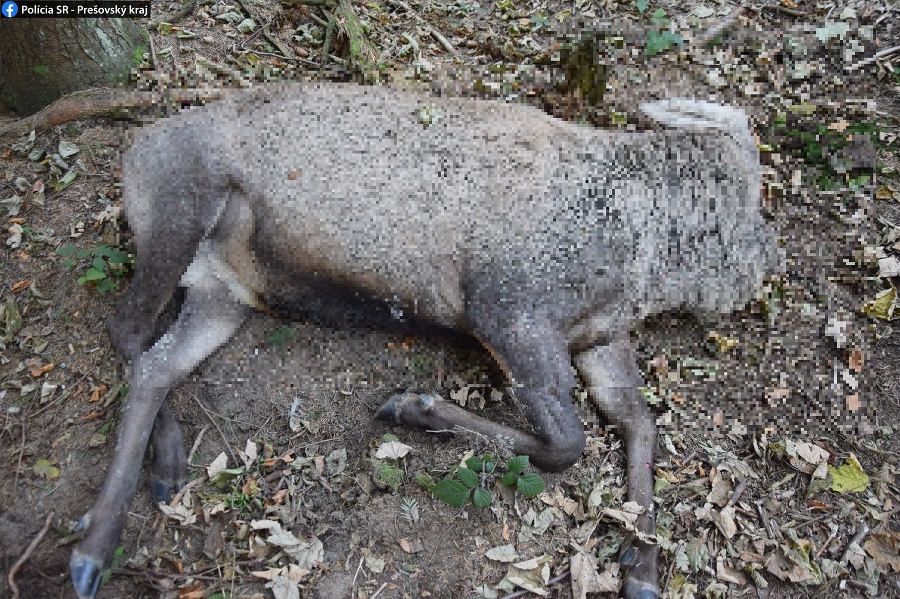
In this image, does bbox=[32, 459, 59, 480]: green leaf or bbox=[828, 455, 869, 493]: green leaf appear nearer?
bbox=[32, 459, 59, 480]: green leaf

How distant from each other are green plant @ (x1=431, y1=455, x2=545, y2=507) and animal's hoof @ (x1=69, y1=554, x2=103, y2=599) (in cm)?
124

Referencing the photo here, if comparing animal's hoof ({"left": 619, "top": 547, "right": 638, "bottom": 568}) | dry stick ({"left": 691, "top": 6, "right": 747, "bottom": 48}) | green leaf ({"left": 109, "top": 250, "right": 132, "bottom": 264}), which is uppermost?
dry stick ({"left": 691, "top": 6, "right": 747, "bottom": 48})

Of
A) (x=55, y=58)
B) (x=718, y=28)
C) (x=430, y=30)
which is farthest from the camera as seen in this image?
(x=430, y=30)

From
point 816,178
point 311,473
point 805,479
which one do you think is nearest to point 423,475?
point 311,473

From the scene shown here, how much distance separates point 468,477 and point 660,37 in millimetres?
3099

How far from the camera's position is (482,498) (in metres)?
2.55

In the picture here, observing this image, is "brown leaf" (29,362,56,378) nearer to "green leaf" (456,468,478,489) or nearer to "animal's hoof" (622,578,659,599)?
"green leaf" (456,468,478,489)

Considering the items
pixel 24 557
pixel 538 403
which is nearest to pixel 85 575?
pixel 24 557

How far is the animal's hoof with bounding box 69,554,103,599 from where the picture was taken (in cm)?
231

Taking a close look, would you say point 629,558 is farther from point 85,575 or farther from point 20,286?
point 20,286

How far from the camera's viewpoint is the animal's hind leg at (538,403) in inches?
106

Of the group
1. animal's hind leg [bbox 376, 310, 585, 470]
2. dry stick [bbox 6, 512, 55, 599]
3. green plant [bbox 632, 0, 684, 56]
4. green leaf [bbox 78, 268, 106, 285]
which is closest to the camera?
dry stick [bbox 6, 512, 55, 599]

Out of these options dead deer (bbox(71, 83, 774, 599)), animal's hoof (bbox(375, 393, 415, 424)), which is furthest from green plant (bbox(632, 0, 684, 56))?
animal's hoof (bbox(375, 393, 415, 424))

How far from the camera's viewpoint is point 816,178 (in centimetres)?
347
